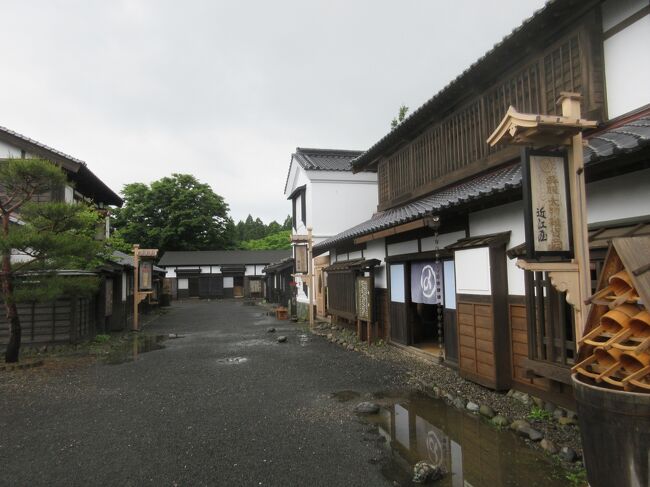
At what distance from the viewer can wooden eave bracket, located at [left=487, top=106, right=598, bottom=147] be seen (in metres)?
3.58

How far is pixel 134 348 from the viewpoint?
12812 millimetres

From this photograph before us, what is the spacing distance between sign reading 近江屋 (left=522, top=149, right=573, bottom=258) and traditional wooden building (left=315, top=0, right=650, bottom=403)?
623 mm

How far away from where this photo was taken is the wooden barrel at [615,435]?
8.36 ft

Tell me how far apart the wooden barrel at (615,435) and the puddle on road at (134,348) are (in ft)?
34.9

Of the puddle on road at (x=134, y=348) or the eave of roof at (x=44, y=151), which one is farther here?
the eave of roof at (x=44, y=151)

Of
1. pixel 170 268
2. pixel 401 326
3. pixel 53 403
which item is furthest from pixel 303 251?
pixel 170 268

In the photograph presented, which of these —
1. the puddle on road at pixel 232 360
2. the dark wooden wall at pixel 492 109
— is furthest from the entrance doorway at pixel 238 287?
the puddle on road at pixel 232 360

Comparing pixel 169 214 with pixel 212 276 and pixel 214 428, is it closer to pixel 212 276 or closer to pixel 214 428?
pixel 212 276

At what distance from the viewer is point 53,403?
7.04 meters

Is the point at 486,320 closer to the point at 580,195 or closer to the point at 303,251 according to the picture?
the point at 580,195

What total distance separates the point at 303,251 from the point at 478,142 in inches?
412

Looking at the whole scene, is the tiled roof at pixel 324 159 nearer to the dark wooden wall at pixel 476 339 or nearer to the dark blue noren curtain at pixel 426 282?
the dark blue noren curtain at pixel 426 282

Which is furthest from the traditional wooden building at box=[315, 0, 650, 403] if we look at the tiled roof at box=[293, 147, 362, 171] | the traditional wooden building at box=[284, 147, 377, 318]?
the tiled roof at box=[293, 147, 362, 171]

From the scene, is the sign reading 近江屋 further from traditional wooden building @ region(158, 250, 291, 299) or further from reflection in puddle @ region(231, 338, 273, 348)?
traditional wooden building @ region(158, 250, 291, 299)
